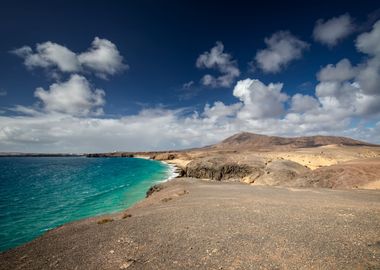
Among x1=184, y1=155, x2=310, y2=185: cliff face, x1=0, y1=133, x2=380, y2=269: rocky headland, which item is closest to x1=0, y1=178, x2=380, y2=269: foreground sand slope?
x1=0, y1=133, x2=380, y2=269: rocky headland

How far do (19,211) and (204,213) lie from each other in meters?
25.0

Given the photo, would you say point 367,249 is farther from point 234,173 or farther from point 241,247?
point 234,173

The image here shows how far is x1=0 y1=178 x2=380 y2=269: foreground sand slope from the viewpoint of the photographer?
22.9ft

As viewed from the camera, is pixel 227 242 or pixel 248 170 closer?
pixel 227 242

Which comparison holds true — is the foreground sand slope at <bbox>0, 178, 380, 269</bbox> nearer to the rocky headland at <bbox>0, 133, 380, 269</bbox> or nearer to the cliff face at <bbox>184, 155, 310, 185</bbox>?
the rocky headland at <bbox>0, 133, 380, 269</bbox>

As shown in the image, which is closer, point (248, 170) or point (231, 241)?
point (231, 241)

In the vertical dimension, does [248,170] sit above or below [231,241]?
above

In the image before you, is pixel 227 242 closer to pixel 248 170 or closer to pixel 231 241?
pixel 231 241

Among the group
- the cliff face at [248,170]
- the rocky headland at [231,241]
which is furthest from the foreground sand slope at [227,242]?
the cliff face at [248,170]

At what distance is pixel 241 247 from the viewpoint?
794 cm

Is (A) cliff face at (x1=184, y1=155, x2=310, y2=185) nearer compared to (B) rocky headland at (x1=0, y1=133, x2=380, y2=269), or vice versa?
(B) rocky headland at (x1=0, y1=133, x2=380, y2=269)

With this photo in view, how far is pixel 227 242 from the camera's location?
8414 mm

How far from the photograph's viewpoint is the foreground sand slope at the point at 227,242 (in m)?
6.99

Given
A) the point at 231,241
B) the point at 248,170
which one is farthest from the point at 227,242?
the point at 248,170
